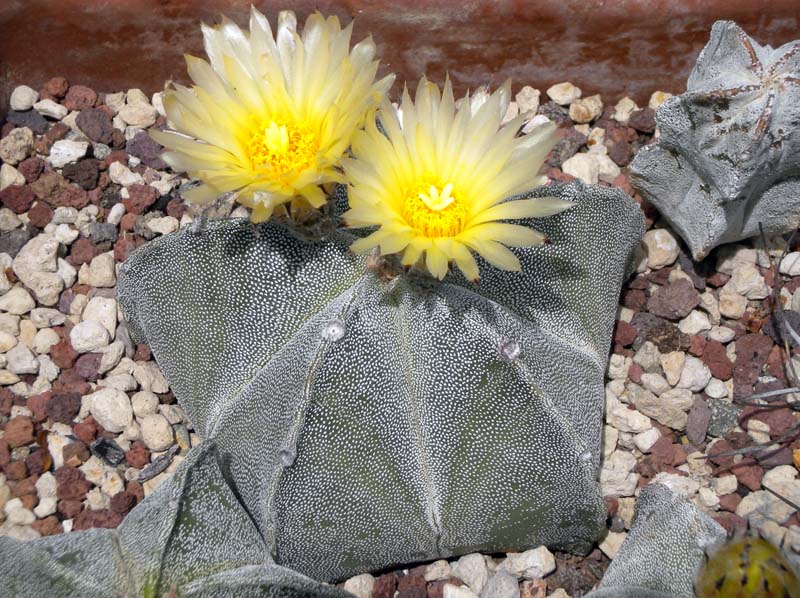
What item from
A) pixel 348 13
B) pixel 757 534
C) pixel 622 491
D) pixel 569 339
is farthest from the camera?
pixel 348 13

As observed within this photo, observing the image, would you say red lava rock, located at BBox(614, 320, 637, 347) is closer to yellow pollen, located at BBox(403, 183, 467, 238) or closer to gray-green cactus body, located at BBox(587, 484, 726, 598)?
gray-green cactus body, located at BBox(587, 484, 726, 598)

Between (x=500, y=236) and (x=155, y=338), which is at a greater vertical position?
(x=500, y=236)

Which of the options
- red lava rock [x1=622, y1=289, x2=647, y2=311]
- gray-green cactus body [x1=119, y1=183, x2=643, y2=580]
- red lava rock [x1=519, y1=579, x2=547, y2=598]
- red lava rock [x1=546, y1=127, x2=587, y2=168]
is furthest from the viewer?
red lava rock [x1=546, y1=127, x2=587, y2=168]

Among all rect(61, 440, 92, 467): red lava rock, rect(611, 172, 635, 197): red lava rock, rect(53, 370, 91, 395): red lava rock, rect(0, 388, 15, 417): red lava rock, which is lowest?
rect(61, 440, 92, 467): red lava rock

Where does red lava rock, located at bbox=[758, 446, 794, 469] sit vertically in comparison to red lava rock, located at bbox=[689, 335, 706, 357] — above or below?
below

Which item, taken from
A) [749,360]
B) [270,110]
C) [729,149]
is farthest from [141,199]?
[749,360]

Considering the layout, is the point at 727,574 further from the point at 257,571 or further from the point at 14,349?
the point at 14,349

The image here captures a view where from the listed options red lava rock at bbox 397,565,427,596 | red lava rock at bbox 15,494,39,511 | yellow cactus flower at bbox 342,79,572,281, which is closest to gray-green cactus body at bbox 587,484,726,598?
red lava rock at bbox 397,565,427,596

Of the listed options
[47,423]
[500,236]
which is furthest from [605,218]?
[47,423]
